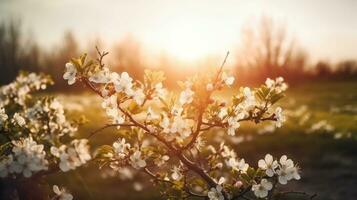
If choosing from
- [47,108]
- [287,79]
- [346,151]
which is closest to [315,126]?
[346,151]

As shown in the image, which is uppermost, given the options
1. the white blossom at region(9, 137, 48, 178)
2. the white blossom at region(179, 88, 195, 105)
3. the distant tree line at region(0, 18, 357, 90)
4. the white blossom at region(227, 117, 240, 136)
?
the distant tree line at region(0, 18, 357, 90)

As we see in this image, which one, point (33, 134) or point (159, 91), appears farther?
point (33, 134)

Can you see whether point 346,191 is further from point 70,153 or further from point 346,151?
point 70,153

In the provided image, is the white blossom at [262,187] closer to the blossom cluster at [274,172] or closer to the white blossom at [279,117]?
the blossom cluster at [274,172]

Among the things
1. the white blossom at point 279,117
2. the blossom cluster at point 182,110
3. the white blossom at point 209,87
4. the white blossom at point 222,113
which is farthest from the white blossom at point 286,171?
the white blossom at point 209,87

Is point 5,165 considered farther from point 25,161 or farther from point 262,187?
point 262,187

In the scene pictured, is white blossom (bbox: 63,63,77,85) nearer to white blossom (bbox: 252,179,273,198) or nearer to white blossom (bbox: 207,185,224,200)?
white blossom (bbox: 207,185,224,200)

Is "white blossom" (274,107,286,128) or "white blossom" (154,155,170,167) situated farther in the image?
"white blossom" (154,155,170,167)

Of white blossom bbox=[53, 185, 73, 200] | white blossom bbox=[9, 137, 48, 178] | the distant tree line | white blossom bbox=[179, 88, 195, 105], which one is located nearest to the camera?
white blossom bbox=[9, 137, 48, 178]

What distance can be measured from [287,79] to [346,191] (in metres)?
37.8

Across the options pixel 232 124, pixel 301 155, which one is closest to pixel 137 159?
pixel 232 124

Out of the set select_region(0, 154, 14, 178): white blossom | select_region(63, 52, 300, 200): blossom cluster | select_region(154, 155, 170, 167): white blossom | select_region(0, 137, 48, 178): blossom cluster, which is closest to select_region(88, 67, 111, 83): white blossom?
select_region(63, 52, 300, 200): blossom cluster

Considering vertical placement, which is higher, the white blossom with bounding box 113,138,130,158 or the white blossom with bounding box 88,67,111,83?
the white blossom with bounding box 88,67,111,83

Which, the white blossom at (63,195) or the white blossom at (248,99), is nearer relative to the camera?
the white blossom at (63,195)
